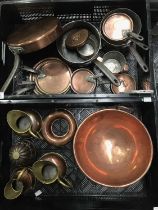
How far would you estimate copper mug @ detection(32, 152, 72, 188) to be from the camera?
1.43 m

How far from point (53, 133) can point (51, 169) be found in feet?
0.62

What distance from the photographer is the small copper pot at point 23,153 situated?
4.90 ft

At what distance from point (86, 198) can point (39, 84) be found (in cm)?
60

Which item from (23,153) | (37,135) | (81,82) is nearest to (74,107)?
(81,82)

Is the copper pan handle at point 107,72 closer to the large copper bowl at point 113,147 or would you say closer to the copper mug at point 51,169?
the large copper bowl at point 113,147

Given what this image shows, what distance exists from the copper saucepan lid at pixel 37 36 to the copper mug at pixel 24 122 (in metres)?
0.30

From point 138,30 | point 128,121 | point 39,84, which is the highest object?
point 138,30

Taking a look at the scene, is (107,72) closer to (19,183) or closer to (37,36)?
(37,36)

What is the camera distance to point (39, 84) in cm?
164

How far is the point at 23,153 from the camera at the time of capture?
152 cm

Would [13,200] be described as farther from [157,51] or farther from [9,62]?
[157,51]

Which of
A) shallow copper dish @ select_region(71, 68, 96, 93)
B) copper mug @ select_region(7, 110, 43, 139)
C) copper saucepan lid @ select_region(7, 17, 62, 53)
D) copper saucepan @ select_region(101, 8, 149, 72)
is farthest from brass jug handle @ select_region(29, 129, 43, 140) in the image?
copper saucepan @ select_region(101, 8, 149, 72)

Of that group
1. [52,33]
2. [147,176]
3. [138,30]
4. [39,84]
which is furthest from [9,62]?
[147,176]

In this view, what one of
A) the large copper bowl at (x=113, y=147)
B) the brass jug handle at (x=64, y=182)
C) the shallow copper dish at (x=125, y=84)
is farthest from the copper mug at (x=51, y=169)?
the shallow copper dish at (x=125, y=84)
